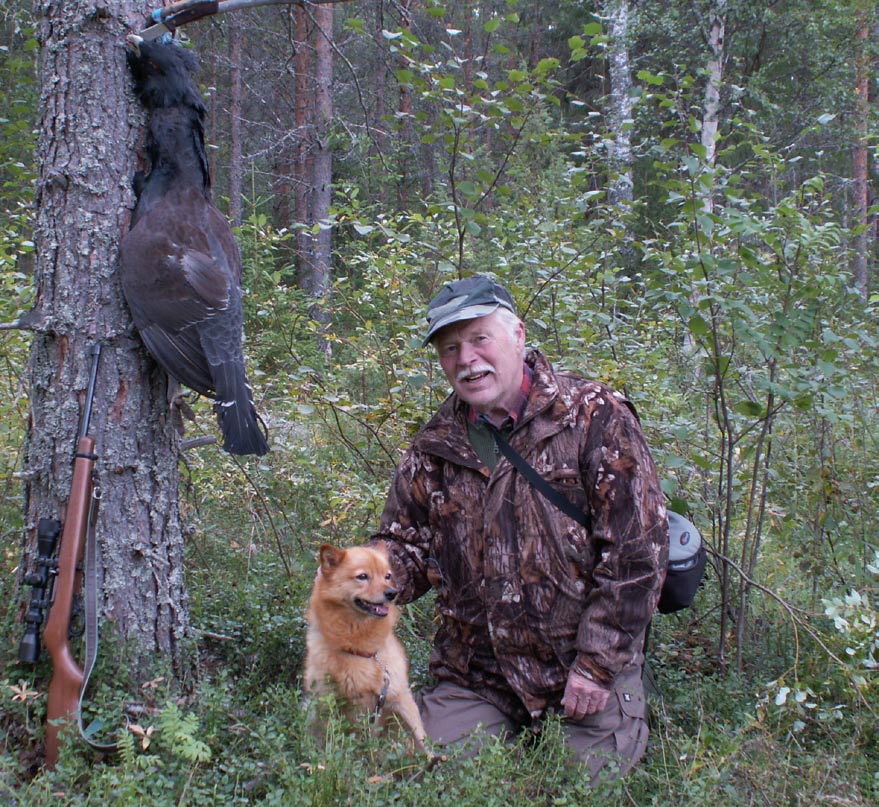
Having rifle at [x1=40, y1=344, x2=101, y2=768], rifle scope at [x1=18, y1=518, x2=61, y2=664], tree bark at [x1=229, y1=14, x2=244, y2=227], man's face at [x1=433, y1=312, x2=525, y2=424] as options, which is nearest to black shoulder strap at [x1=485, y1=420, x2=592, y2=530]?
man's face at [x1=433, y1=312, x2=525, y2=424]

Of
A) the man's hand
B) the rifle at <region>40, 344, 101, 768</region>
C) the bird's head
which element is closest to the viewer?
the rifle at <region>40, 344, 101, 768</region>

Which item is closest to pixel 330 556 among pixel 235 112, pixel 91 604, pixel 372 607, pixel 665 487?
pixel 372 607

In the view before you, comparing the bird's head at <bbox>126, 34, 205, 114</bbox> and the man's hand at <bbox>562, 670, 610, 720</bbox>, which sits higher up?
the bird's head at <bbox>126, 34, 205, 114</bbox>

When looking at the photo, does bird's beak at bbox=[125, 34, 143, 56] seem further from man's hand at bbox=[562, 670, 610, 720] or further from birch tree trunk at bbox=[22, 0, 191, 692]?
man's hand at bbox=[562, 670, 610, 720]

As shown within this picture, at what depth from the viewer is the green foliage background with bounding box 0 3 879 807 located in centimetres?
341

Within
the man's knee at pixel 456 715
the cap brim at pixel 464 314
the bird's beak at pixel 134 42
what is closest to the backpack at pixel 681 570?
the man's knee at pixel 456 715

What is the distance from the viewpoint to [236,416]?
3.79 metres

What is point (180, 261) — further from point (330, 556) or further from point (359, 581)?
point (359, 581)

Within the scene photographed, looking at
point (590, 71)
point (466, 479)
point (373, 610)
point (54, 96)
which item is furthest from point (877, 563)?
point (590, 71)

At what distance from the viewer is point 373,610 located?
3867 millimetres

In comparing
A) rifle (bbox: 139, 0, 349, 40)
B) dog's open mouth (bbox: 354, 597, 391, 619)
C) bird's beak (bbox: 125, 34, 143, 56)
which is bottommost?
dog's open mouth (bbox: 354, 597, 391, 619)

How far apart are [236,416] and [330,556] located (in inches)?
30.4

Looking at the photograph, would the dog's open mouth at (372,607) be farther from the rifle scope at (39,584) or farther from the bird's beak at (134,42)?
the bird's beak at (134,42)

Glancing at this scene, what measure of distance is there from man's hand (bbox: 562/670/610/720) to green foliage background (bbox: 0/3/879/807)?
0.20m
